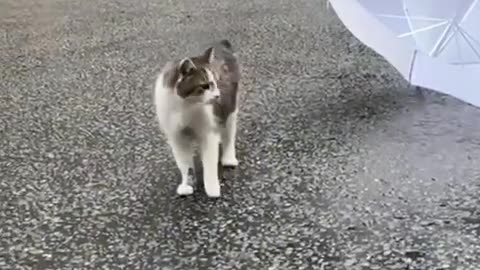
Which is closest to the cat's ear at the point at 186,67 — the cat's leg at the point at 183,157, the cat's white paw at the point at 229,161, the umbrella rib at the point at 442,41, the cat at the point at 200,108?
the cat at the point at 200,108

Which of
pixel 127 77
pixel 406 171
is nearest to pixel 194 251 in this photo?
pixel 406 171

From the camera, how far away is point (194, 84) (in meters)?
1.17

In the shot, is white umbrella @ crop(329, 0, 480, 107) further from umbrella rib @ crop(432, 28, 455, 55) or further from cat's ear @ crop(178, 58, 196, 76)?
cat's ear @ crop(178, 58, 196, 76)

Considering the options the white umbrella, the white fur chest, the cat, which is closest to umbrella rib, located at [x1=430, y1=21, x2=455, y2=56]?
the white umbrella

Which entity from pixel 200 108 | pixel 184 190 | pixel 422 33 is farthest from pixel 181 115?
pixel 422 33

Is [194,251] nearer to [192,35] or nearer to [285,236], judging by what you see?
[285,236]

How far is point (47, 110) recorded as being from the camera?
165cm

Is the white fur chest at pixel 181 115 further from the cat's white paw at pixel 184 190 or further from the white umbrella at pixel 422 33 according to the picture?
the white umbrella at pixel 422 33

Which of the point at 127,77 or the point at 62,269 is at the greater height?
the point at 127,77

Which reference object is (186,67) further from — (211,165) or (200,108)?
(211,165)

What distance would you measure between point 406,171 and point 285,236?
306 millimetres

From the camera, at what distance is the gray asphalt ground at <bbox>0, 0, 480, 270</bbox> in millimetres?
1084

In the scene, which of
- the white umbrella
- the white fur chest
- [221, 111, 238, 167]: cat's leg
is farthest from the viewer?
the white umbrella

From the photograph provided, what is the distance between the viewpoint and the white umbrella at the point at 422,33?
61.5 inches
